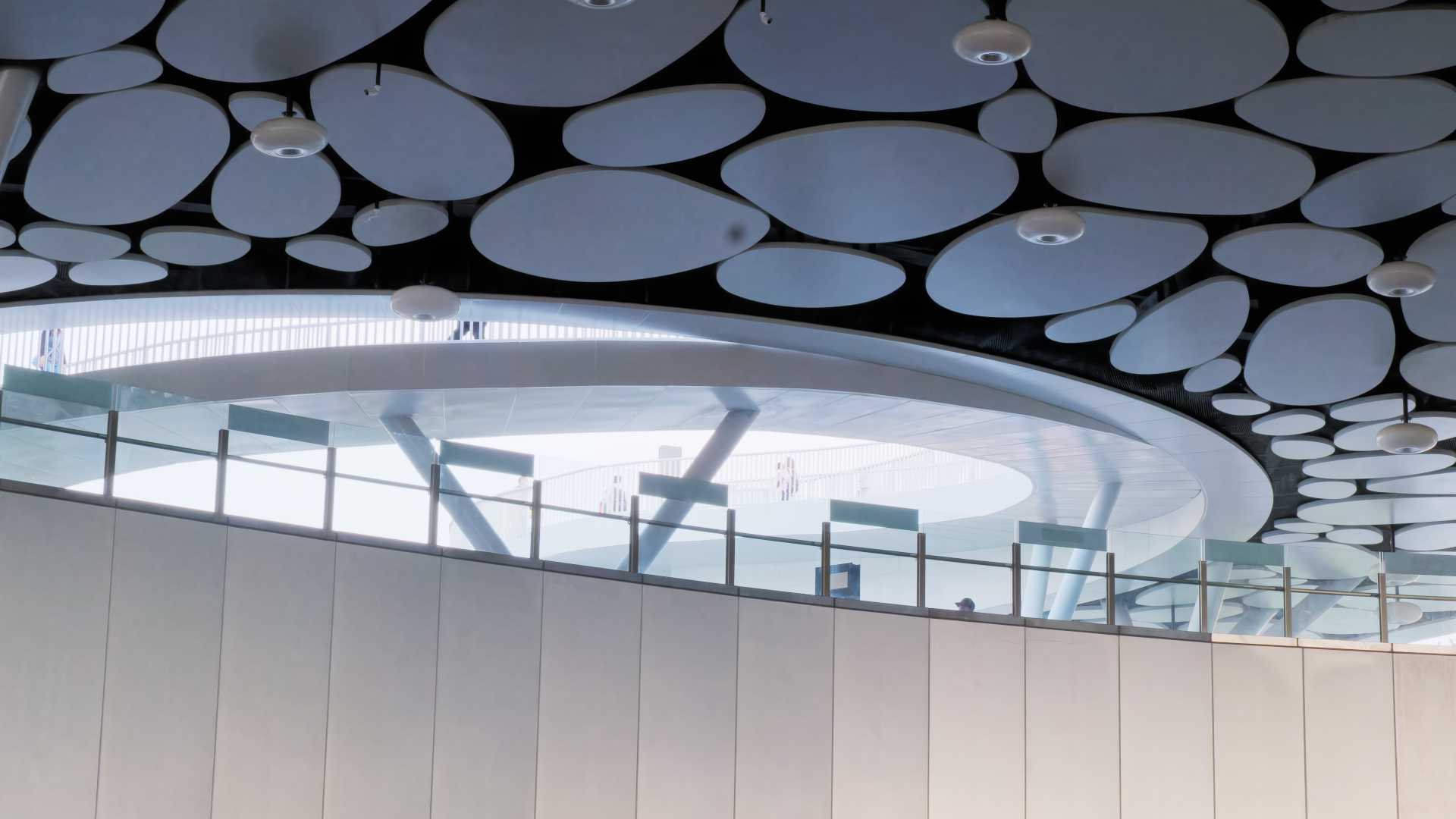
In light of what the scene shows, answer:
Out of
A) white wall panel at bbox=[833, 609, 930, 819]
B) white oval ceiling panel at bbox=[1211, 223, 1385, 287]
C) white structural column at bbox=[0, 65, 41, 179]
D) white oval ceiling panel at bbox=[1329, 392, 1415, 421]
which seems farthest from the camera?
white oval ceiling panel at bbox=[1329, 392, 1415, 421]

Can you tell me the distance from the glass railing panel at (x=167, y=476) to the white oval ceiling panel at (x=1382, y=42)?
10.4 metres

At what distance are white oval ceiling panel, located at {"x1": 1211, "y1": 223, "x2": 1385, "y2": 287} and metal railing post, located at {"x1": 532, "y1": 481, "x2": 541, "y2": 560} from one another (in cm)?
809

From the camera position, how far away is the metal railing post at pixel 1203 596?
1952 centimetres

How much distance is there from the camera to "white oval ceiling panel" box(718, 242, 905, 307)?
15.7 metres

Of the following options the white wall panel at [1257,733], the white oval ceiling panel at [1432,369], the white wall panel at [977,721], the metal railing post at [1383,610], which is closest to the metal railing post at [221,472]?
the white wall panel at [977,721]

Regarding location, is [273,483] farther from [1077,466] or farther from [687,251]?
[1077,466]

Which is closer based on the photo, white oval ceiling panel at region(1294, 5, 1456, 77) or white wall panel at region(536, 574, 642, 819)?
white oval ceiling panel at region(1294, 5, 1456, 77)

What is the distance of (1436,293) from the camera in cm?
1611

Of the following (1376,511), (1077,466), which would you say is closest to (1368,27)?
(1077,466)

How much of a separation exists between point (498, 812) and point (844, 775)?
186 inches


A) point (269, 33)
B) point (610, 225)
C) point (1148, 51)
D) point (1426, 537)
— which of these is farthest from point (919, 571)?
point (1426, 537)

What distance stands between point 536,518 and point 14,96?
7032 mm

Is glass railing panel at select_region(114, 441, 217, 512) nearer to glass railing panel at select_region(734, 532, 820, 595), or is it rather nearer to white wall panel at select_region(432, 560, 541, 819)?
white wall panel at select_region(432, 560, 541, 819)

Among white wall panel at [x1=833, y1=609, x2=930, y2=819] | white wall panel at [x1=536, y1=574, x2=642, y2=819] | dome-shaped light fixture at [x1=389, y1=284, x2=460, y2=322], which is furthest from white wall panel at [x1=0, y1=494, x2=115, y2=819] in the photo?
white wall panel at [x1=833, y1=609, x2=930, y2=819]
